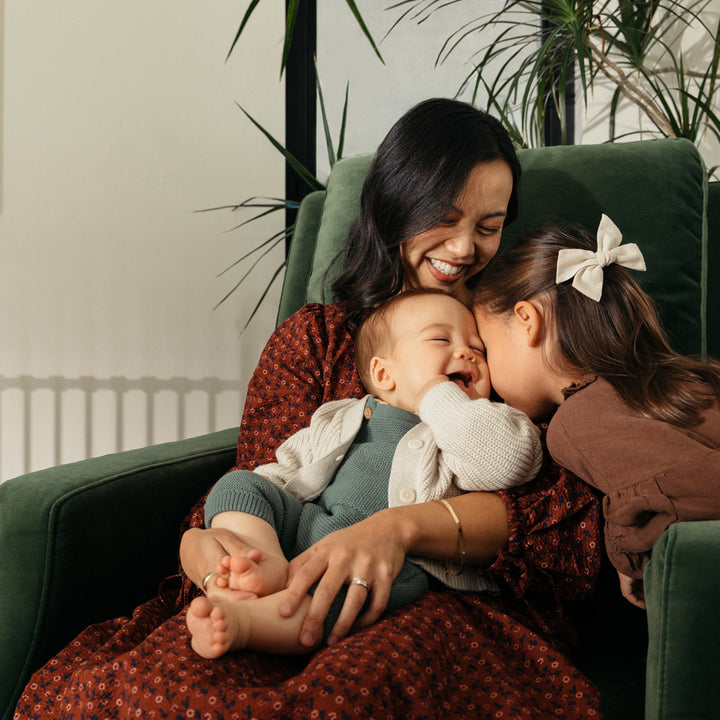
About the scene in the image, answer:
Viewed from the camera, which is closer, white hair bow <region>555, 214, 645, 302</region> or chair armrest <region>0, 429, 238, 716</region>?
chair armrest <region>0, 429, 238, 716</region>

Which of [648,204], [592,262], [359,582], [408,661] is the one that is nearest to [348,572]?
[359,582]

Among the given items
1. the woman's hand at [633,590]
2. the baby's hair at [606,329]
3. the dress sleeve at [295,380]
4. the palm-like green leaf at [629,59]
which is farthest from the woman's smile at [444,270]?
the palm-like green leaf at [629,59]

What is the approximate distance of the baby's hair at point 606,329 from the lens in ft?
3.23

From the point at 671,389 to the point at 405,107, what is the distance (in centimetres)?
246

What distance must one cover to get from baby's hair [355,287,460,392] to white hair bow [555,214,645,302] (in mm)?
209

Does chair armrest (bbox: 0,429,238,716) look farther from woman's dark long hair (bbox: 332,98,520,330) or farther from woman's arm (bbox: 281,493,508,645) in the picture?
woman's dark long hair (bbox: 332,98,520,330)

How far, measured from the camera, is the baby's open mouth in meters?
1.18

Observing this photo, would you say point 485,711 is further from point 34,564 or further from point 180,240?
point 180,240

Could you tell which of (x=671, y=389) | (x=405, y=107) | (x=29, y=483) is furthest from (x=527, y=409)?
(x=405, y=107)

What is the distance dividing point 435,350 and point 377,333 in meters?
0.14

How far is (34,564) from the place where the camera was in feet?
3.17

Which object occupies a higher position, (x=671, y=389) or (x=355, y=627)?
(x=671, y=389)

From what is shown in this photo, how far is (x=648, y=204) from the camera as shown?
58.3 inches

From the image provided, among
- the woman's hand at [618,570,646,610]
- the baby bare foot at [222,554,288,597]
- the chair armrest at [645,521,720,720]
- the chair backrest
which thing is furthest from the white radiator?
the chair armrest at [645,521,720,720]
